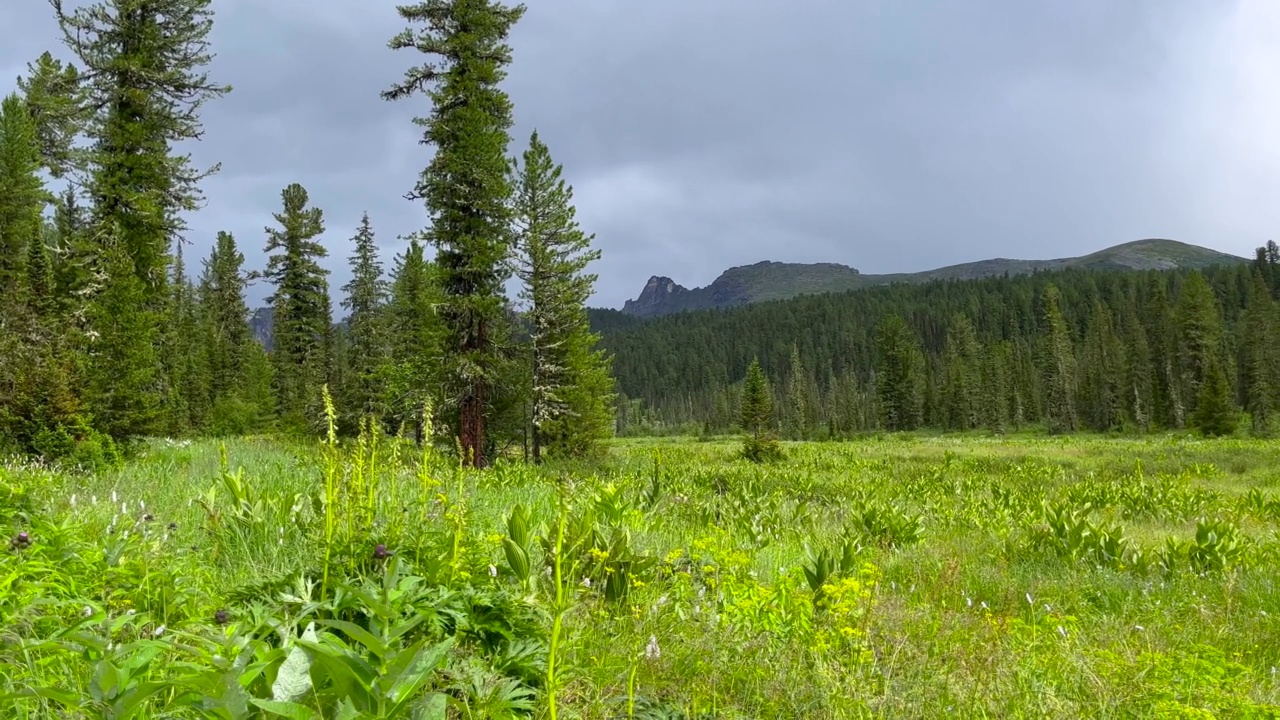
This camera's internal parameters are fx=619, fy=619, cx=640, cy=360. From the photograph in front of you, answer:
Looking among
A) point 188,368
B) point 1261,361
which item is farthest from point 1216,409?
point 188,368

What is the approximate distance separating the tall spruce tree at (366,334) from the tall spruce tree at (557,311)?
714 centimetres

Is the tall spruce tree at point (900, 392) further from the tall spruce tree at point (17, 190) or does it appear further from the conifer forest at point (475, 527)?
the tall spruce tree at point (17, 190)

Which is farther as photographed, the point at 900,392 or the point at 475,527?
the point at 900,392

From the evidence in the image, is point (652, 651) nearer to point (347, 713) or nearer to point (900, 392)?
point (347, 713)

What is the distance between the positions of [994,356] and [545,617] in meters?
96.1

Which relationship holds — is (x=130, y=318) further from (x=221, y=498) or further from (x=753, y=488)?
(x=753, y=488)

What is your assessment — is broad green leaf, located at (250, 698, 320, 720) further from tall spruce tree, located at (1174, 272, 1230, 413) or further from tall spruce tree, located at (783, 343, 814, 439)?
tall spruce tree, located at (1174, 272, 1230, 413)

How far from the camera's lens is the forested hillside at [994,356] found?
63.9 metres

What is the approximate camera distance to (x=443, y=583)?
2.84m

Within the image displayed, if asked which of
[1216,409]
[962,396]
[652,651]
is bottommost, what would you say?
[1216,409]

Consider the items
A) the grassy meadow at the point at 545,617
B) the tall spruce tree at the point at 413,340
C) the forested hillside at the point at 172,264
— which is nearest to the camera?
the grassy meadow at the point at 545,617

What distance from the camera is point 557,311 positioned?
2367cm

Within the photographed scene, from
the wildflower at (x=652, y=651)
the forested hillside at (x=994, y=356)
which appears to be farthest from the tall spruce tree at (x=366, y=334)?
the forested hillside at (x=994, y=356)

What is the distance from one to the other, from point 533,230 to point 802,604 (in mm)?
22030
